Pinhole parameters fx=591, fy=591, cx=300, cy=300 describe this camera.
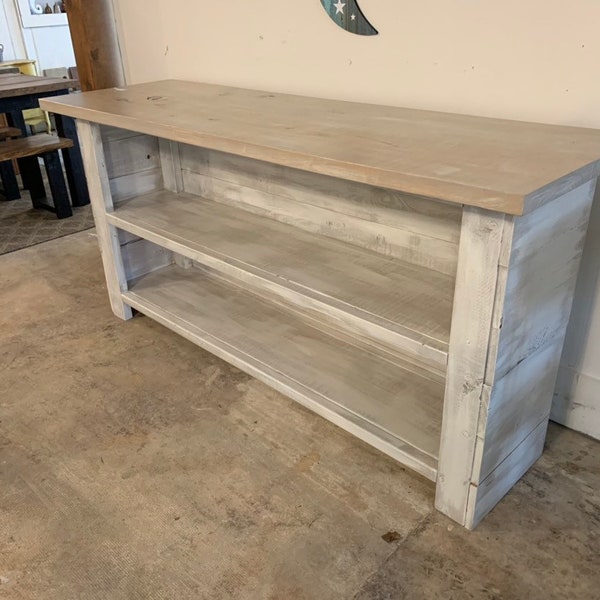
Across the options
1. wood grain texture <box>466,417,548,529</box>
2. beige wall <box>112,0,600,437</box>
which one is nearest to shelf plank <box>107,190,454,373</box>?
wood grain texture <box>466,417,548,529</box>

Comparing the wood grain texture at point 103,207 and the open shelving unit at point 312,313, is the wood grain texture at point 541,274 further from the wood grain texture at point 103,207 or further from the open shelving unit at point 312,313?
the wood grain texture at point 103,207

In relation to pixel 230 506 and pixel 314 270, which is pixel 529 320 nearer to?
pixel 314 270

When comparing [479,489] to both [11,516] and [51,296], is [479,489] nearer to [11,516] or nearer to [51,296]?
[11,516]

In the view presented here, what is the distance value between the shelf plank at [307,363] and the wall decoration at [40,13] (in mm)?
4682

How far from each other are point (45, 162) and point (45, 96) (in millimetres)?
441

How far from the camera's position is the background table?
3363 mm

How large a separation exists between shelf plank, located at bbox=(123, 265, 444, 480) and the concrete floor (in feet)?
0.46

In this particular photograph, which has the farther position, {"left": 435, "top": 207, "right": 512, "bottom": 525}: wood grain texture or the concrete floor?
the concrete floor

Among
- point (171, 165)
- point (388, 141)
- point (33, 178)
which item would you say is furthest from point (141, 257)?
point (33, 178)

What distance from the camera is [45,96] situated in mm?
3545

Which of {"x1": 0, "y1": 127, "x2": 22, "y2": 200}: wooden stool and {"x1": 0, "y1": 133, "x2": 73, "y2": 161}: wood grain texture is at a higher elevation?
{"x1": 0, "y1": 133, "x2": 73, "y2": 161}: wood grain texture

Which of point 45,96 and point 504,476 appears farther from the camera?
point 45,96

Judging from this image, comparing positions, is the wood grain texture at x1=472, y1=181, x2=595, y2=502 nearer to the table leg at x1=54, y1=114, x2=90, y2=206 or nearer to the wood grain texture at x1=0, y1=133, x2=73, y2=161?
the wood grain texture at x1=0, y1=133, x2=73, y2=161

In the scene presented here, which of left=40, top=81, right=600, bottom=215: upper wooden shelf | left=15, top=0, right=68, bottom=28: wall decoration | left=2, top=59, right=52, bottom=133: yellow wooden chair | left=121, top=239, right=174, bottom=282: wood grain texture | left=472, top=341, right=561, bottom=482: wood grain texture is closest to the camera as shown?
left=40, top=81, right=600, bottom=215: upper wooden shelf
